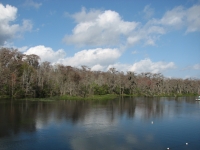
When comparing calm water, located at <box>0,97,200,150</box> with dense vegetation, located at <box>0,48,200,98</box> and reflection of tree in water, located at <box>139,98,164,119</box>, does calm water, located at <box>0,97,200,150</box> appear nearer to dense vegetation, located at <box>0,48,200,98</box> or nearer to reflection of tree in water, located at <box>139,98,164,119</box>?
reflection of tree in water, located at <box>139,98,164,119</box>

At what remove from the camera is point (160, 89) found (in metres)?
119

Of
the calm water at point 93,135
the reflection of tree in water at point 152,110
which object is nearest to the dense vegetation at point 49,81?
the reflection of tree in water at point 152,110

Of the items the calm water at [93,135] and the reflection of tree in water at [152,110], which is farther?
the reflection of tree in water at [152,110]

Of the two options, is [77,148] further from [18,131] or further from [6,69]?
[6,69]

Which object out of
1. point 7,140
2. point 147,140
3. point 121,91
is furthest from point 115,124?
point 121,91

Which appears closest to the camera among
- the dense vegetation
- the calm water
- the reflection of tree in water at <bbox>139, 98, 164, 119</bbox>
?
the calm water

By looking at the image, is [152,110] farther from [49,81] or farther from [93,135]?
[49,81]

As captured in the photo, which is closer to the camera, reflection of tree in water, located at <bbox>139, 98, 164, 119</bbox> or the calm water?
the calm water

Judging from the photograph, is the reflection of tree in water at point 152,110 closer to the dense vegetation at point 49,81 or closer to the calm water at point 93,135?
the calm water at point 93,135

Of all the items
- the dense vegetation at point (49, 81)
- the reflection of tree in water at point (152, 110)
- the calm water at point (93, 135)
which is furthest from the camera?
the dense vegetation at point (49, 81)

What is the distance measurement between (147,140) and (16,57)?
68561 mm

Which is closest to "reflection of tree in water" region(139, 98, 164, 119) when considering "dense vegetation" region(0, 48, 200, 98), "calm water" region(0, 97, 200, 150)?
"calm water" region(0, 97, 200, 150)

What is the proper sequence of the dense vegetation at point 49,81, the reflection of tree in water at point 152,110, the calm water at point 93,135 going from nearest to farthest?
1. the calm water at point 93,135
2. the reflection of tree in water at point 152,110
3. the dense vegetation at point 49,81

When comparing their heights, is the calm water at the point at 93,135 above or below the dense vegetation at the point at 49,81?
below
